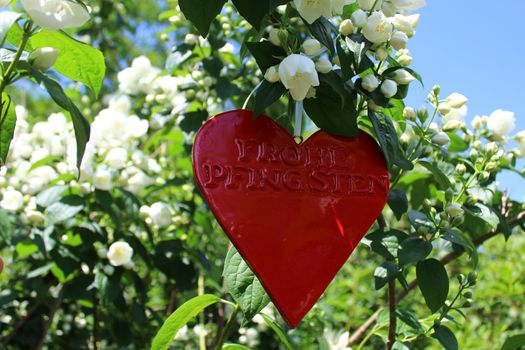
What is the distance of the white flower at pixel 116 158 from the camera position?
2.07 m

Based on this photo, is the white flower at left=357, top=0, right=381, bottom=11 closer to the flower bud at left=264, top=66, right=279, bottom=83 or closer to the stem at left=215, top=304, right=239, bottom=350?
the flower bud at left=264, top=66, right=279, bottom=83

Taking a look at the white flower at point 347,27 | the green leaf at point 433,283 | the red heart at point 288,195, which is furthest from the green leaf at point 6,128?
the green leaf at point 433,283

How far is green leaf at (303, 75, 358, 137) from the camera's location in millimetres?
1152

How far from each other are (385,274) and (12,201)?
4.31 ft

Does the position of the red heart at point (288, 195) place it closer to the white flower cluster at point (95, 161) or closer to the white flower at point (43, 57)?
the white flower at point (43, 57)

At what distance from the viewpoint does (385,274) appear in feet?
4.31

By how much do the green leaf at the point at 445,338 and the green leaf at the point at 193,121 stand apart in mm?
996

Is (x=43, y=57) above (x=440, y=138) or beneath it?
above

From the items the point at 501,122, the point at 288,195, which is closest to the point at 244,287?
the point at 288,195

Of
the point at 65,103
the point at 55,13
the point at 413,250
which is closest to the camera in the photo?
the point at 55,13

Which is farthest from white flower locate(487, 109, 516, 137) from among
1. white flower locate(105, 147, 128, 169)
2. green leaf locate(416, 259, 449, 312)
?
white flower locate(105, 147, 128, 169)

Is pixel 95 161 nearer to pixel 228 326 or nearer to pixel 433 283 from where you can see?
pixel 228 326

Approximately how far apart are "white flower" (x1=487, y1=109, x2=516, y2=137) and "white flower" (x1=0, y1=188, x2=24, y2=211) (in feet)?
4.68

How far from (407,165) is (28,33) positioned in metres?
0.69
